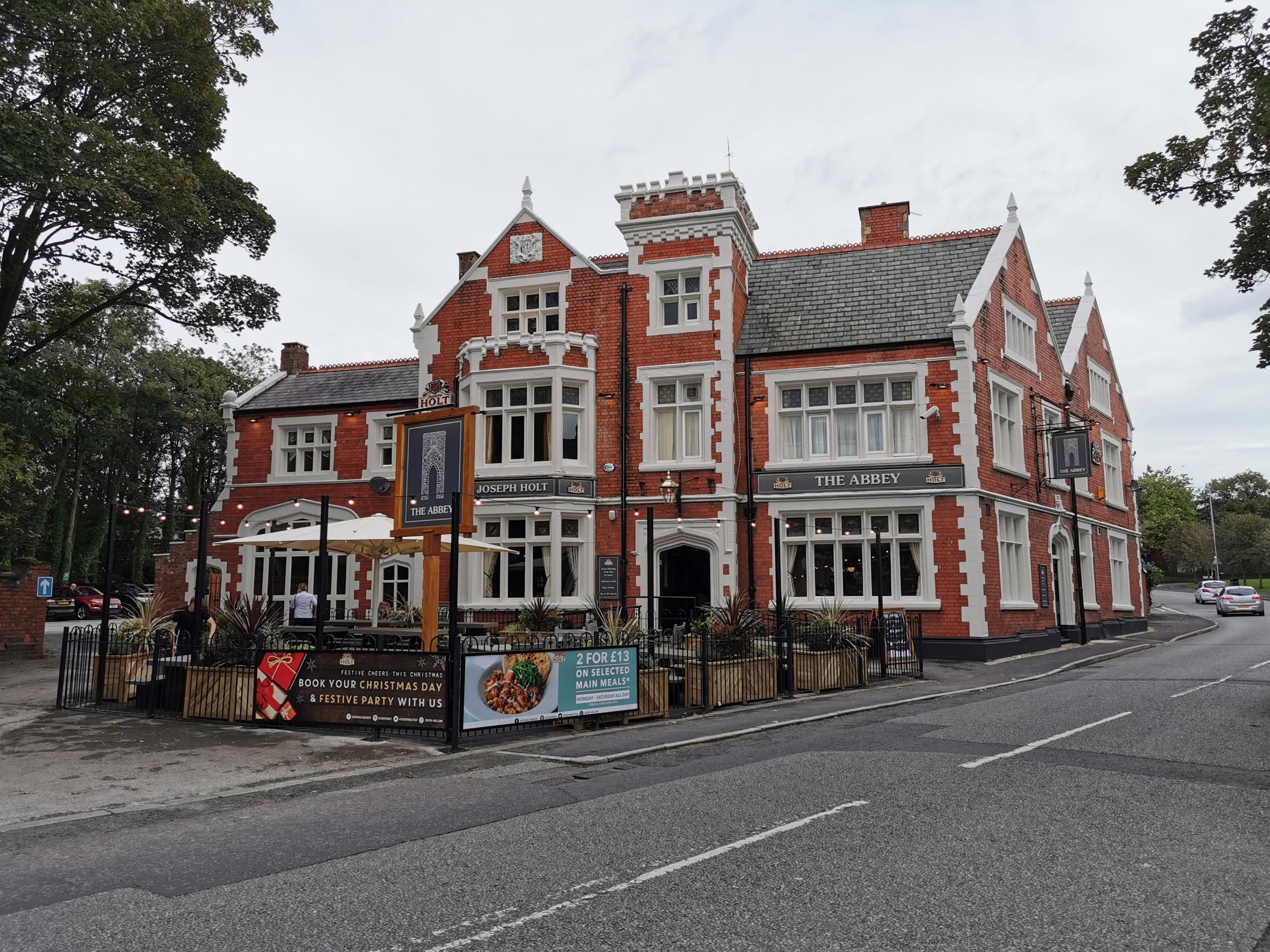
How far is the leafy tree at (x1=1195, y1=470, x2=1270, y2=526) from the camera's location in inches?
3735

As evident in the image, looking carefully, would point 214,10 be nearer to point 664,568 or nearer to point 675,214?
point 675,214

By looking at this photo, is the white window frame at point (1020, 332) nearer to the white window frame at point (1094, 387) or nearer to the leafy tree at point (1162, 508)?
the white window frame at point (1094, 387)

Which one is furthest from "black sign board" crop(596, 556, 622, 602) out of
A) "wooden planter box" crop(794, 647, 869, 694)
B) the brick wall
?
the brick wall

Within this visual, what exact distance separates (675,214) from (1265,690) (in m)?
17.3

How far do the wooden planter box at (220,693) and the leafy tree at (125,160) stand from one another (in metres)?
10.4

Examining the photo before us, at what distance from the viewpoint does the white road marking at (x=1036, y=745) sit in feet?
30.0

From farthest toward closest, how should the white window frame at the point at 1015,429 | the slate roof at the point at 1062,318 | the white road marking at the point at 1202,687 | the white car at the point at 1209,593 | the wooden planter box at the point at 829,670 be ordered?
the white car at the point at 1209,593
the slate roof at the point at 1062,318
the white window frame at the point at 1015,429
the wooden planter box at the point at 829,670
the white road marking at the point at 1202,687

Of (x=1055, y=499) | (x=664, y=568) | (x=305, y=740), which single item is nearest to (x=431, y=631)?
(x=305, y=740)

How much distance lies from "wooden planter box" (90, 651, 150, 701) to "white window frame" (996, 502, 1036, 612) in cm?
1934

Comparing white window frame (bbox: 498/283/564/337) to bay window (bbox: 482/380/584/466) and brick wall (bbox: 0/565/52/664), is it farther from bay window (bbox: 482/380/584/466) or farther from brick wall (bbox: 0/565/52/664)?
brick wall (bbox: 0/565/52/664)

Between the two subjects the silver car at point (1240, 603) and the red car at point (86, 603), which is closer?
the red car at point (86, 603)

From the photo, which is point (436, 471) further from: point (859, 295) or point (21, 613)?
point (21, 613)

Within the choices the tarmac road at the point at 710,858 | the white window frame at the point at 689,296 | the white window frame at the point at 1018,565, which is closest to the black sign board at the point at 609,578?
the white window frame at the point at 689,296

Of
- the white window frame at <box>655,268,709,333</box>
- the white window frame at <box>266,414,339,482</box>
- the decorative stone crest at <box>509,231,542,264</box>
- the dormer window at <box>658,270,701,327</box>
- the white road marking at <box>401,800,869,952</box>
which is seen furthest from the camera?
the white window frame at <box>266,414,339,482</box>
